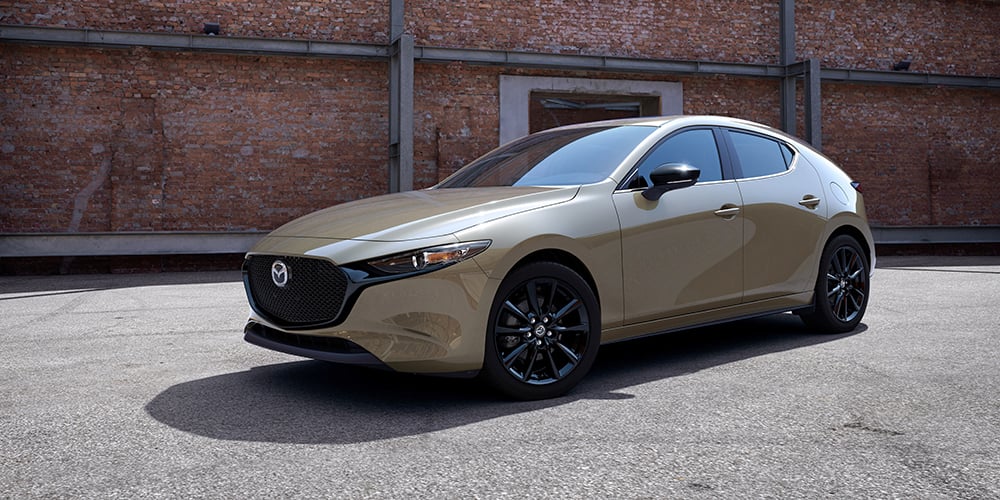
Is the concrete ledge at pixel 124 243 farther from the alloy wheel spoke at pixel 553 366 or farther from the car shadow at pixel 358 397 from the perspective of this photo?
the alloy wheel spoke at pixel 553 366

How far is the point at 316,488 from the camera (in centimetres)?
271

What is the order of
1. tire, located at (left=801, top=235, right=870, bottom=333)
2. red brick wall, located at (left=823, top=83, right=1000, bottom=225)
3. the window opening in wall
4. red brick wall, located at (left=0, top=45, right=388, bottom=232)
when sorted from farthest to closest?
red brick wall, located at (left=823, top=83, right=1000, bottom=225) < the window opening in wall < red brick wall, located at (left=0, top=45, right=388, bottom=232) < tire, located at (left=801, top=235, right=870, bottom=333)

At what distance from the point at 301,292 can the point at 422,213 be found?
0.69m

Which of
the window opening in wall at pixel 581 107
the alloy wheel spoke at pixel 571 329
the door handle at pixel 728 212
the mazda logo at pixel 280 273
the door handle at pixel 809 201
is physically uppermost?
the window opening in wall at pixel 581 107

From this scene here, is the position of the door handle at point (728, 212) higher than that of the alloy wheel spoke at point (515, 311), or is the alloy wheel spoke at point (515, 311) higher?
the door handle at point (728, 212)

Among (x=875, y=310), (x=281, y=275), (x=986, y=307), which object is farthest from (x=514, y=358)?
(x=986, y=307)

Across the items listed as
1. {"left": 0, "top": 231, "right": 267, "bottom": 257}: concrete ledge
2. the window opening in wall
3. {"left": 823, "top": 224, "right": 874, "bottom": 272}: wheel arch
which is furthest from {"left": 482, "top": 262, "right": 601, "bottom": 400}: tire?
the window opening in wall

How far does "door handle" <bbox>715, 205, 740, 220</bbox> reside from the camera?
481 cm

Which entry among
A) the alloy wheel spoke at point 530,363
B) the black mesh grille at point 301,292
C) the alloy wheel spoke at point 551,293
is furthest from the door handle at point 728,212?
the black mesh grille at point 301,292

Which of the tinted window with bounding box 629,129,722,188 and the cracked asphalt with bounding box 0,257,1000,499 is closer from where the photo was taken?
the cracked asphalt with bounding box 0,257,1000,499

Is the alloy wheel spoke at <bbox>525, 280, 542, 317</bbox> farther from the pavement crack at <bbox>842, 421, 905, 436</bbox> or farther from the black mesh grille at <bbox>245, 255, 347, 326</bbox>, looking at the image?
the pavement crack at <bbox>842, 421, 905, 436</bbox>

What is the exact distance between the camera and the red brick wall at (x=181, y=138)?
13594 millimetres

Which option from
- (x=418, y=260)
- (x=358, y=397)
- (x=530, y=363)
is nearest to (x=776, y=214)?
(x=530, y=363)

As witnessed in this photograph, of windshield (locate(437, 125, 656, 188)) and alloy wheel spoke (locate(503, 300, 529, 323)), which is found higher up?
windshield (locate(437, 125, 656, 188))
